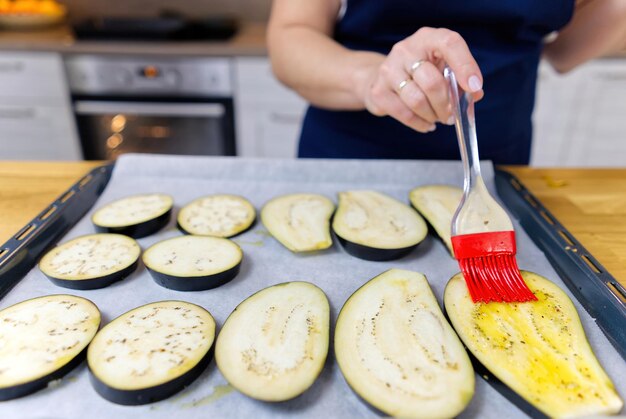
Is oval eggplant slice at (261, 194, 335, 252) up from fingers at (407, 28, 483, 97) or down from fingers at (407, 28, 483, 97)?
down

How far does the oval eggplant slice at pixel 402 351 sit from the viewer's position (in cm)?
55

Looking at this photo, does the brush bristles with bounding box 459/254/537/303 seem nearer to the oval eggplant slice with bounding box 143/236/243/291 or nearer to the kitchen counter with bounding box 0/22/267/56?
the oval eggplant slice with bounding box 143/236/243/291

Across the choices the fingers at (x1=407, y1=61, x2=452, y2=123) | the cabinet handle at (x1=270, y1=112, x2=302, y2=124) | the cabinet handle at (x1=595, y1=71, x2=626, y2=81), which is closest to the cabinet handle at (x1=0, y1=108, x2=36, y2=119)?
the cabinet handle at (x1=270, y1=112, x2=302, y2=124)

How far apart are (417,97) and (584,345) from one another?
421mm

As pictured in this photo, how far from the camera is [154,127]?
2.19 meters

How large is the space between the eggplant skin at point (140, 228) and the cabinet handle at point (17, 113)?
1588 mm

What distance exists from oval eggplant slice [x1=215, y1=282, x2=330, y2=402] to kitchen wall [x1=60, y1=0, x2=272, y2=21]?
2191 mm

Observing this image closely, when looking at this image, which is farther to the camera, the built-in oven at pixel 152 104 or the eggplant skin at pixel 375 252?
the built-in oven at pixel 152 104

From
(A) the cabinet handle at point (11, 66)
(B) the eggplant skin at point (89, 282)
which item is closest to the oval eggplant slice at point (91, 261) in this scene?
(B) the eggplant skin at point (89, 282)

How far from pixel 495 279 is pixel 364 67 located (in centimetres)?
47

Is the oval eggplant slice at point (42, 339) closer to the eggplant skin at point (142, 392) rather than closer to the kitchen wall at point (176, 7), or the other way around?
the eggplant skin at point (142, 392)

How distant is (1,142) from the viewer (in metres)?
2.26

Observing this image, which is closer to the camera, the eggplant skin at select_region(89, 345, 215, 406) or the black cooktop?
the eggplant skin at select_region(89, 345, 215, 406)

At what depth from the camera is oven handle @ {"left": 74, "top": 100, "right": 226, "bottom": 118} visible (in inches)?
83.2
